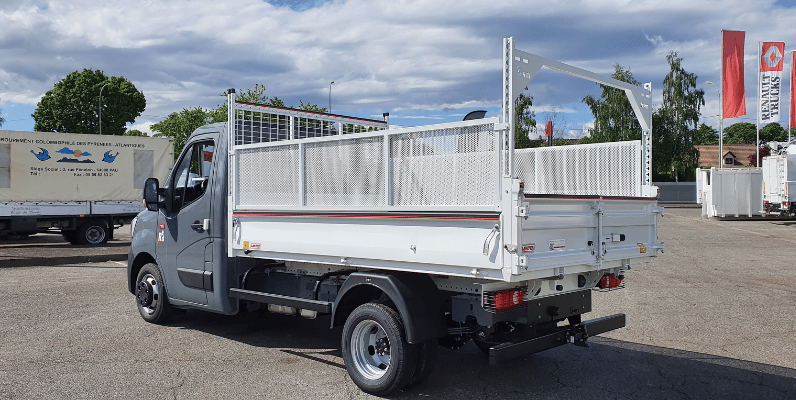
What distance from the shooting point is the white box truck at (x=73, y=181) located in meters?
17.2

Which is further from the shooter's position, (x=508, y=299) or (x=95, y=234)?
(x=95, y=234)

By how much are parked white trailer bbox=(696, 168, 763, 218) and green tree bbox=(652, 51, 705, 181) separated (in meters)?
19.6

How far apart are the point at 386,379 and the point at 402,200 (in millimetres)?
1388

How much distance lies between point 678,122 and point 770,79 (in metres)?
15.3

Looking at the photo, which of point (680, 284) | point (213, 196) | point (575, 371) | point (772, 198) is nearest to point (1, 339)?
point (213, 196)

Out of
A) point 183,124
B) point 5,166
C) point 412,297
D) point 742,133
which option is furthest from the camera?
point 742,133

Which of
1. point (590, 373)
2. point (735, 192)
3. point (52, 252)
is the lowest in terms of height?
point (590, 373)

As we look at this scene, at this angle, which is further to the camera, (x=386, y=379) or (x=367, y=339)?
(x=367, y=339)

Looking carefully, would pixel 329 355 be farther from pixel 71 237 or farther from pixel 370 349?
pixel 71 237

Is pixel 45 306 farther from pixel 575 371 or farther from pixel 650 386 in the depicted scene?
pixel 650 386

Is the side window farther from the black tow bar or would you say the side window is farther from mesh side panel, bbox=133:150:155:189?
mesh side panel, bbox=133:150:155:189

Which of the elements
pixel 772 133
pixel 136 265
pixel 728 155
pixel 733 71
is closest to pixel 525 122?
pixel 733 71

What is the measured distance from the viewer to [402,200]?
505 cm

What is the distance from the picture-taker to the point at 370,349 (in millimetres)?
5312
